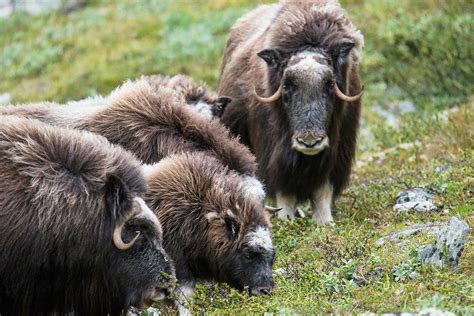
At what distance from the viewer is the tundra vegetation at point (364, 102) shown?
4742mm

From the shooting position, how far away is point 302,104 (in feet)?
22.2

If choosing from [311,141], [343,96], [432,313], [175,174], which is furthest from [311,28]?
[432,313]

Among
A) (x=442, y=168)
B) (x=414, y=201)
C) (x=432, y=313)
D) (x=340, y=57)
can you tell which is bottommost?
(x=442, y=168)

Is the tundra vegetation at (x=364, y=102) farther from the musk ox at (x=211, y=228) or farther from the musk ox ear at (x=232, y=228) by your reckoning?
the musk ox ear at (x=232, y=228)

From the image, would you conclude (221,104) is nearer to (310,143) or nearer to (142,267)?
(310,143)

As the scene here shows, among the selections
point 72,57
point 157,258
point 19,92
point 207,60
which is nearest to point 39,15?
point 72,57

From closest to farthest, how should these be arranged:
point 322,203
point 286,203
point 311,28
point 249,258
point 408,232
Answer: point 249,258
point 408,232
point 311,28
point 322,203
point 286,203

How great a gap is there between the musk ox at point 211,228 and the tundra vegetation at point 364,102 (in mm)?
117

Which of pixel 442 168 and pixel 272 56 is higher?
pixel 272 56

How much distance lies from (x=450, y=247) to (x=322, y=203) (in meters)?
2.29

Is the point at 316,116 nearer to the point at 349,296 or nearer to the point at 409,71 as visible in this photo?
the point at 349,296

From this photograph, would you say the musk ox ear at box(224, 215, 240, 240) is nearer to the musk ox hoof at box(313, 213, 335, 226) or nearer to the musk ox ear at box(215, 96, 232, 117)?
the musk ox hoof at box(313, 213, 335, 226)

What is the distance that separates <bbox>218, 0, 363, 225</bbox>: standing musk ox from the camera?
6.77m

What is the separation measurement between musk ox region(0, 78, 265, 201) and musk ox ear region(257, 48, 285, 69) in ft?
2.64
